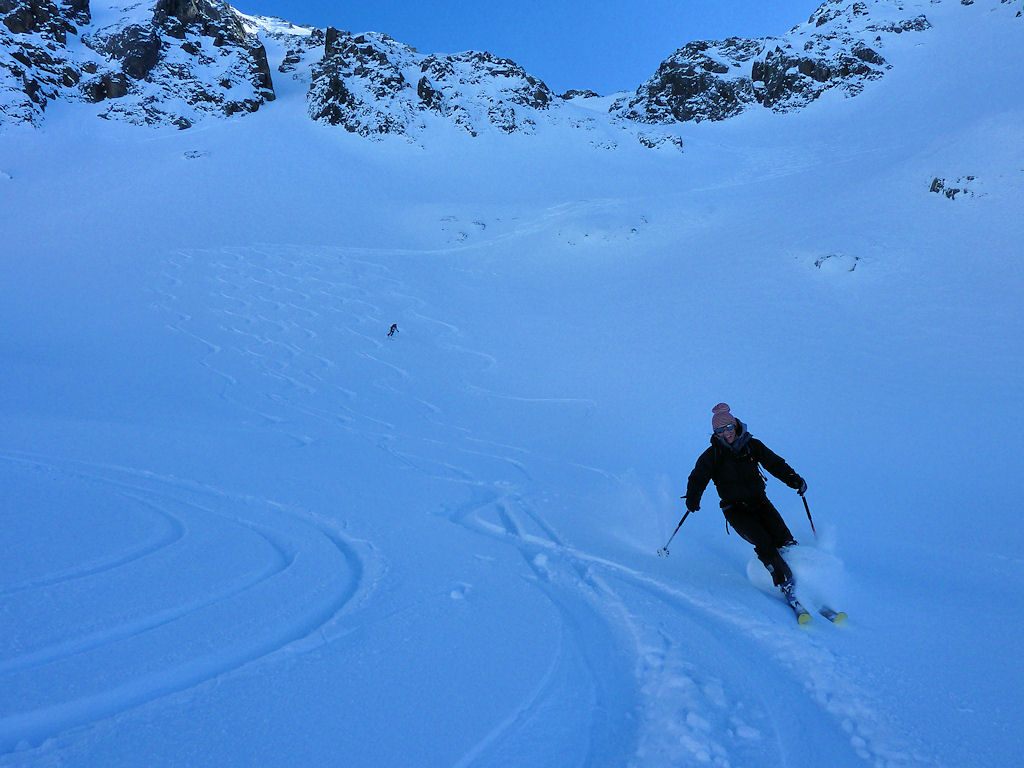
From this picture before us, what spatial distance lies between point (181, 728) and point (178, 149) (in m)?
39.0

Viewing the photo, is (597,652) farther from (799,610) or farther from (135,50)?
(135,50)

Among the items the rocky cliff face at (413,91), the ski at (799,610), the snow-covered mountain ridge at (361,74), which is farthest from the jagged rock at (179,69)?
the ski at (799,610)

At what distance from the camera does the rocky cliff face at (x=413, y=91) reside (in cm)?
3744

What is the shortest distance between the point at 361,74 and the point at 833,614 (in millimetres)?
46387

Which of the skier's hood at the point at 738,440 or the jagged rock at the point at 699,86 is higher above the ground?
the jagged rock at the point at 699,86

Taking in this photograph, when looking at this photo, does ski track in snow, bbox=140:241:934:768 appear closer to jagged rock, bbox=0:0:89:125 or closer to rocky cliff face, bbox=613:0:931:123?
jagged rock, bbox=0:0:89:125

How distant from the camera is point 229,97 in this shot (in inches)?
1547

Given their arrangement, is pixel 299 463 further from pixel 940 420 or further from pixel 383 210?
pixel 383 210

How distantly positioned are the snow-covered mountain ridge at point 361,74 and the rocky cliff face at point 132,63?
0.32ft

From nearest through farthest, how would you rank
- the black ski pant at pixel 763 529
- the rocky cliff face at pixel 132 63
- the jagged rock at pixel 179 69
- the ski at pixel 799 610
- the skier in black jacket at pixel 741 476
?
1. the ski at pixel 799 610
2. the black ski pant at pixel 763 529
3. the skier in black jacket at pixel 741 476
4. the rocky cliff face at pixel 132 63
5. the jagged rock at pixel 179 69

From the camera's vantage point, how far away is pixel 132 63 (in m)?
38.5

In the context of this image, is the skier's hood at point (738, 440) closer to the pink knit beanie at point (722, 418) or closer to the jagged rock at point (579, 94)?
the pink knit beanie at point (722, 418)

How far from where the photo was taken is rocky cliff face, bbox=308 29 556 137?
1474 inches

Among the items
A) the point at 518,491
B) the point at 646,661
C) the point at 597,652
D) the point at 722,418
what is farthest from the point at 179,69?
the point at 646,661
